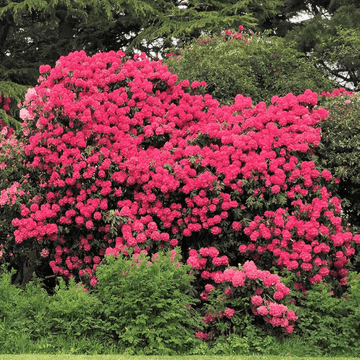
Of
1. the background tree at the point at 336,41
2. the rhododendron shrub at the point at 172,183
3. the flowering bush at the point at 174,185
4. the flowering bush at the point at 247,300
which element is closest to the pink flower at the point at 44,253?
the flowering bush at the point at 174,185

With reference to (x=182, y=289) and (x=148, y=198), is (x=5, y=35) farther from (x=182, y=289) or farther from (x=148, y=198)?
(x=182, y=289)

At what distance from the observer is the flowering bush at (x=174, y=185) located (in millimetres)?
6395

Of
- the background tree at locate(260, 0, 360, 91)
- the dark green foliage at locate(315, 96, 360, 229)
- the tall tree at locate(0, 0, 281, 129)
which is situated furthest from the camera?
the tall tree at locate(0, 0, 281, 129)

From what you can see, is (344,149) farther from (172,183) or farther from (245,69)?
(245,69)

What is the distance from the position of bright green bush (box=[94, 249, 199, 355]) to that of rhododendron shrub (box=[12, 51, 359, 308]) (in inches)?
27.9

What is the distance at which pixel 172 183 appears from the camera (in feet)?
21.1

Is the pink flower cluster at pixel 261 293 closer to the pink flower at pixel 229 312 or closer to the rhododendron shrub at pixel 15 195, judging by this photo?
the pink flower at pixel 229 312

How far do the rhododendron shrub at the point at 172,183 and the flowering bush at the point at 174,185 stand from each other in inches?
0.7

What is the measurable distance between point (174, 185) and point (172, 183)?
37 mm

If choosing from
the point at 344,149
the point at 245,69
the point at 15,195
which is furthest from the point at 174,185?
the point at 245,69

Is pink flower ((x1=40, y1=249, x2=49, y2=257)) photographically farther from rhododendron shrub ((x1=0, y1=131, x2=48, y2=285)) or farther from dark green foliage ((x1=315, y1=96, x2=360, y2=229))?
dark green foliage ((x1=315, y1=96, x2=360, y2=229))

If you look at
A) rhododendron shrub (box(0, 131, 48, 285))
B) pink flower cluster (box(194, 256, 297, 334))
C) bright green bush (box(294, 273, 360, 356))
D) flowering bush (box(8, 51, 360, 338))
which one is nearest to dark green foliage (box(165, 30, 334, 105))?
flowering bush (box(8, 51, 360, 338))

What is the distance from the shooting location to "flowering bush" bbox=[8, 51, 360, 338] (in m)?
6.39

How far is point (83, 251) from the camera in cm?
705
